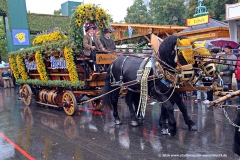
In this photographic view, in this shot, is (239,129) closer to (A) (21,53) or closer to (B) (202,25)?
(A) (21,53)

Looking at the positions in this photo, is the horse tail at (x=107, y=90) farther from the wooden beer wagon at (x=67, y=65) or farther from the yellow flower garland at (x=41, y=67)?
the yellow flower garland at (x=41, y=67)

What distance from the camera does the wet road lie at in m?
4.57

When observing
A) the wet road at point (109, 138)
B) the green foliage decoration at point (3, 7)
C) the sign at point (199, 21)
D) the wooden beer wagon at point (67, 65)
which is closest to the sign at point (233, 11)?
the sign at point (199, 21)

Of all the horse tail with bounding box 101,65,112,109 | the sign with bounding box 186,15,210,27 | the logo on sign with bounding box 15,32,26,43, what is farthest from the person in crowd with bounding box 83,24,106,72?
the logo on sign with bounding box 15,32,26,43

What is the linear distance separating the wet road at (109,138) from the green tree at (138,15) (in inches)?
1052

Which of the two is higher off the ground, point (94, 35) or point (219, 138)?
point (94, 35)

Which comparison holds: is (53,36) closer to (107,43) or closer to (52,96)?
(107,43)

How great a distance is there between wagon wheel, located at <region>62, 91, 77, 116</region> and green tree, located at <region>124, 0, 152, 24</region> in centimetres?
2675

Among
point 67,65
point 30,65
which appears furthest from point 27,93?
point 67,65

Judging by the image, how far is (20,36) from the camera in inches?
775

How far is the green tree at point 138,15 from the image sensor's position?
33344 mm

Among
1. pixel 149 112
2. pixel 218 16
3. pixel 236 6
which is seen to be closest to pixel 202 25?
pixel 236 6

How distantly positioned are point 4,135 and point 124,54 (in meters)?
3.54

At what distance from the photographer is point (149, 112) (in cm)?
793
